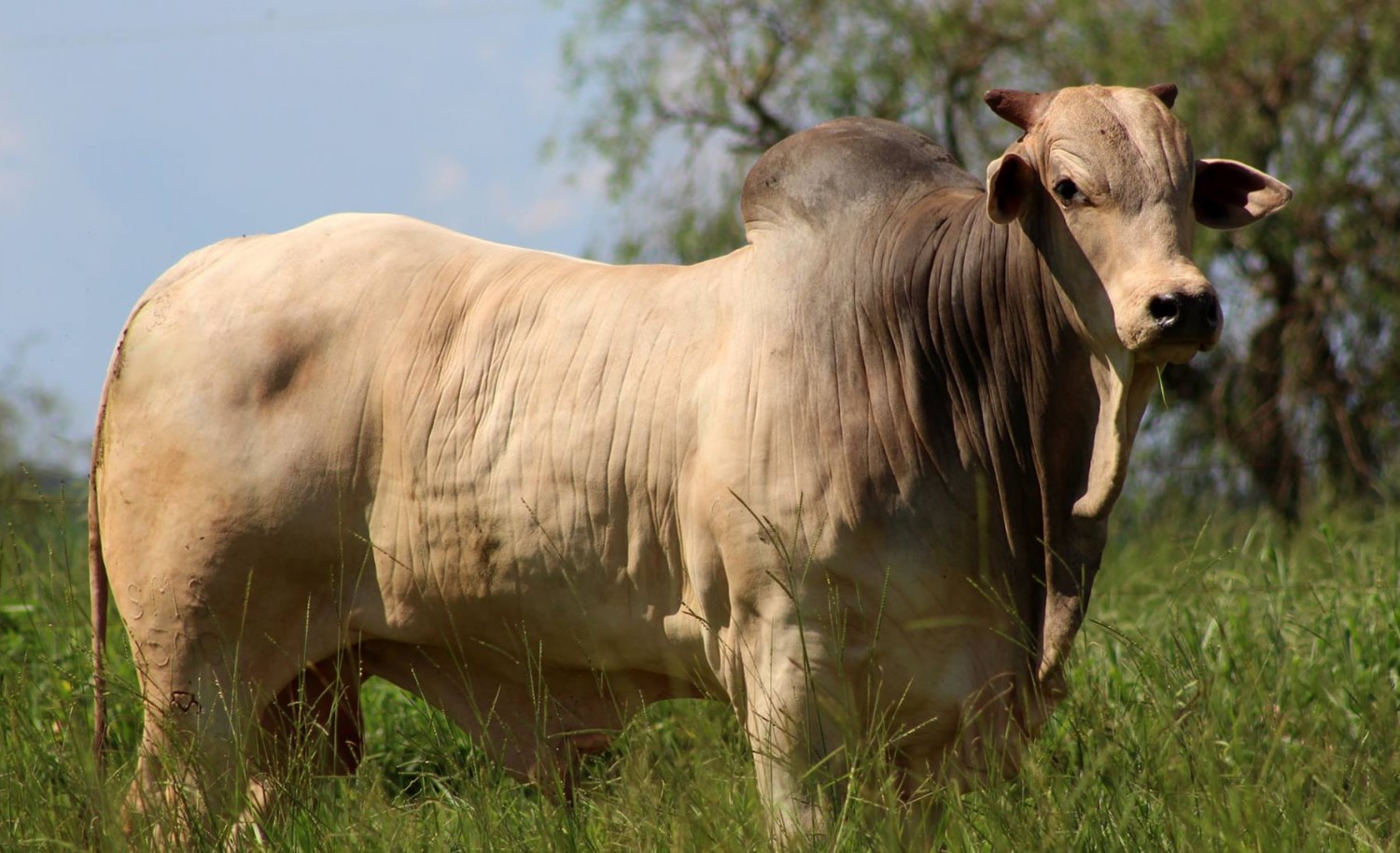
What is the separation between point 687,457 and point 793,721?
586 millimetres

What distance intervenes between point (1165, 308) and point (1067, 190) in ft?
1.19

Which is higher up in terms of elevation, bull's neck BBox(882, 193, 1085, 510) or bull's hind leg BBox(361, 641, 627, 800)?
bull's neck BBox(882, 193, 1085, 510)

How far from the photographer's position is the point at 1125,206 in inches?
112

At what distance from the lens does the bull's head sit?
2.72m

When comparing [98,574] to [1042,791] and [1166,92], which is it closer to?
[1042,791]

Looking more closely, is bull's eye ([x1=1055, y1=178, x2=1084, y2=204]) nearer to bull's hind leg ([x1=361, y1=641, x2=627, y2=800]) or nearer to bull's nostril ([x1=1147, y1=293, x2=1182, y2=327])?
bull's nostril ([x1=1147, y1=293, x2=1182, y2=327])

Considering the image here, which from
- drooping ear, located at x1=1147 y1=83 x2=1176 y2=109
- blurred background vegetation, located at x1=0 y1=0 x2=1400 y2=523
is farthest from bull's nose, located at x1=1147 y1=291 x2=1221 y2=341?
blurred background vegetation, located at x1=0 y1=0 x2=1400 y2=523

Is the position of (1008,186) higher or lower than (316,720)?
higher

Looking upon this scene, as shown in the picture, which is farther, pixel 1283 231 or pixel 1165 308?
pixel 1283 231

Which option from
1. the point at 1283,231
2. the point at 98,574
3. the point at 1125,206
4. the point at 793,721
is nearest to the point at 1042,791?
the point at 793,721

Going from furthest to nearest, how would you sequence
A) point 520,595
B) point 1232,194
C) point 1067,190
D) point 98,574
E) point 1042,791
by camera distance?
point 98,574 → point 520,595 → point 1232,194 → point 1067,190 → point 1042,791

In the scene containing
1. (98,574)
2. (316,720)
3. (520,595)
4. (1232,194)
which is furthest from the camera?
(98,574)

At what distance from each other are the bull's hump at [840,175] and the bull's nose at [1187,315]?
2.59 ft

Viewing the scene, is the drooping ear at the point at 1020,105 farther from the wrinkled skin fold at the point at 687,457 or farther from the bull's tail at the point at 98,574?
the bull's tail at the point at 98,574
